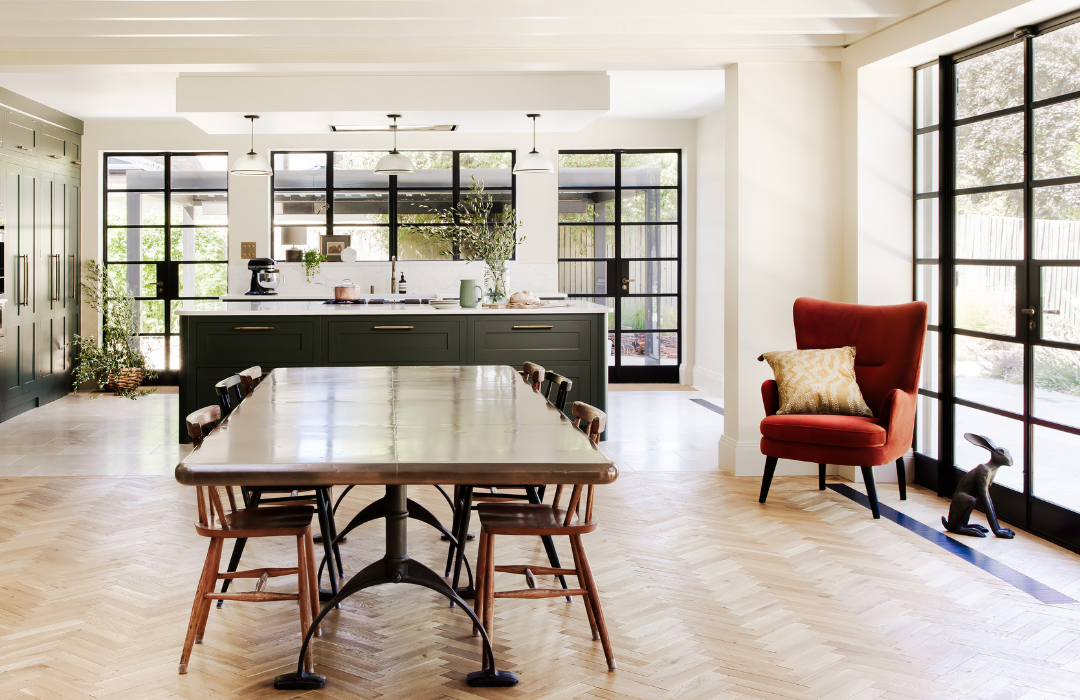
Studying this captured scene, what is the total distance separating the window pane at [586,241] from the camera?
33.3 feet

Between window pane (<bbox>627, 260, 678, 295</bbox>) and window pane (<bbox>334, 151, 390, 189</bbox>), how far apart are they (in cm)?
307

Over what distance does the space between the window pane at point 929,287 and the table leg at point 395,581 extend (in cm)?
380

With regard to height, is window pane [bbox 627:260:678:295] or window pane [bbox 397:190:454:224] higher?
window pane [bbox 397:190:454:224]

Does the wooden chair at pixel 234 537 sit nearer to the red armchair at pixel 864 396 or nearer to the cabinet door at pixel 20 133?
the red armchair at pixel 864 396

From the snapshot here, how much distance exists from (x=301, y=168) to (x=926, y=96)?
6816 millimetres

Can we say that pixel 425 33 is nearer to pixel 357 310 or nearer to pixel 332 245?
pixel 357 310

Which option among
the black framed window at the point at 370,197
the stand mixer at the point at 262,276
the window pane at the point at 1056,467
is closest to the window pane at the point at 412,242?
the black framed window at the point at 370,197

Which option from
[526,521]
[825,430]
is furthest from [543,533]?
[825,430]

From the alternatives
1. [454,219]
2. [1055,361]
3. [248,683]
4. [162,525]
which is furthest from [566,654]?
[454,219]

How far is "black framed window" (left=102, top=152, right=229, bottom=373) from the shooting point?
10031 mm

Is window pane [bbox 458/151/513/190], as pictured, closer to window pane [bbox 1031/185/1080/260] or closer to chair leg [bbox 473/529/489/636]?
window pane [bbox 1031/185/1080/260]

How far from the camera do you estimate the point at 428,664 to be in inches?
115

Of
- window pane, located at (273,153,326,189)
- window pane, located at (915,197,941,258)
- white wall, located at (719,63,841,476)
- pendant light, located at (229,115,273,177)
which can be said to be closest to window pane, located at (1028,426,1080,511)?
window pane, located at (915,197,941,258)

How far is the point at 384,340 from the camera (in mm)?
6699
